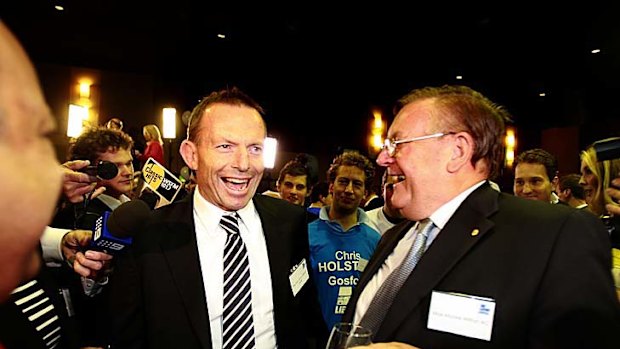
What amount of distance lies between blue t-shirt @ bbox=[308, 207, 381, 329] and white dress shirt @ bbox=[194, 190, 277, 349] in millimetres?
1232

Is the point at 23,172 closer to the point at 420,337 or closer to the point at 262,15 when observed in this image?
the point at 420,337

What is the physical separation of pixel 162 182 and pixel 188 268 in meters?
0.60

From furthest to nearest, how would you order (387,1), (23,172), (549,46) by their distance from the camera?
1. (549,46)
2. (387,1)
3. (23,172)

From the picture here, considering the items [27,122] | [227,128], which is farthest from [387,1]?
[27,122]

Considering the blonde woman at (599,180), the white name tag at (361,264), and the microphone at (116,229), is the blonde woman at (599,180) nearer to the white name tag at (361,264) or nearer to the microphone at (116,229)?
the white name tag at (361,264)

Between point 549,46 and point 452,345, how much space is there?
872 cm

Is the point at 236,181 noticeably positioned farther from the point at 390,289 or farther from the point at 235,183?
the point at 390,289

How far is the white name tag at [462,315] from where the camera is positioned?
1.44 metres

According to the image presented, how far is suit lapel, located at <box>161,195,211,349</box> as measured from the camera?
5.85 feet

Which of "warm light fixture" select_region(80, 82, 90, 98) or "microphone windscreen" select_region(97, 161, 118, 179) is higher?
"warm light fixture" select_region(80, 82, 90, 98)

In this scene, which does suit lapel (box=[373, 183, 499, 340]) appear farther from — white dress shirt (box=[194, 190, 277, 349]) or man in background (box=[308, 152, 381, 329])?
man in background (box=[308, 152, 381, 329])

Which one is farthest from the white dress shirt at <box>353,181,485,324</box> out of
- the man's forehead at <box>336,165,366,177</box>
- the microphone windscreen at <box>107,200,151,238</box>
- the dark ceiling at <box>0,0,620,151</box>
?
the dark ceiling at <box>0,0,620,151</box>

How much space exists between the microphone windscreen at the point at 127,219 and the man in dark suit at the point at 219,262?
0.17m

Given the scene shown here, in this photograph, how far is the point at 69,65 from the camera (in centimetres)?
975
